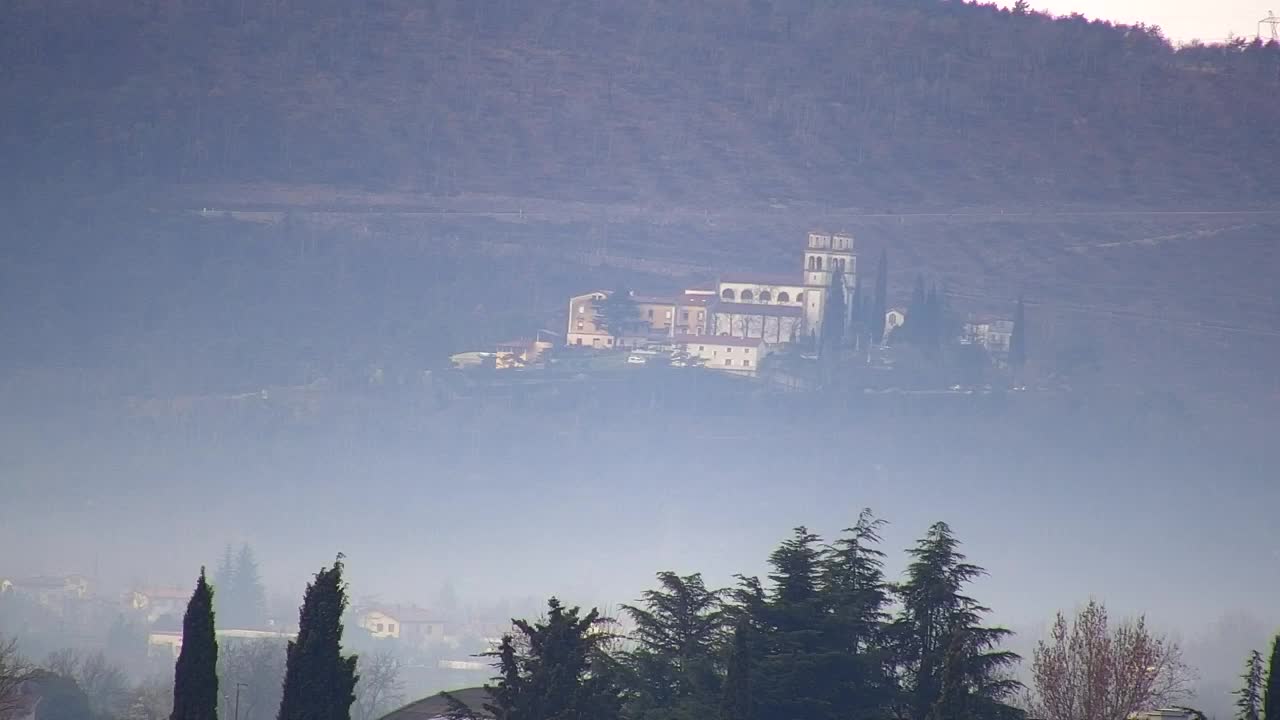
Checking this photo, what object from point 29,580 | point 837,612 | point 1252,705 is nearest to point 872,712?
point 837,612

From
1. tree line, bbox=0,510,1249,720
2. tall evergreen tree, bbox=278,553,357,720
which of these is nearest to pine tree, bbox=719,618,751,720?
tree line, bbox=0,510,1249,720

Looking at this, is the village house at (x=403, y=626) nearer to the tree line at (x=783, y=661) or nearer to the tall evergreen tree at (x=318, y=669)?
the tree line at (x=783, y=661)

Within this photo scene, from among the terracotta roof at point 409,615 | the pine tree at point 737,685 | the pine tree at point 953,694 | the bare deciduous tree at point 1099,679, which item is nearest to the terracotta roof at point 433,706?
the pine tree at point 737,685

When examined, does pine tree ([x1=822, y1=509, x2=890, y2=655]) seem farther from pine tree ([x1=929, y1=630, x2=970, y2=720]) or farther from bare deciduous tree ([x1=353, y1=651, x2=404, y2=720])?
bare deciduous tree ([x1=353, y1=651, x2=404, y2=720])

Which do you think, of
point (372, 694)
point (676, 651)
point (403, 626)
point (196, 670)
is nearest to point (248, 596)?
point (403, 626)

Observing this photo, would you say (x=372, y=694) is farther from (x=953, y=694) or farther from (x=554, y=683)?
(x=953, y=694)

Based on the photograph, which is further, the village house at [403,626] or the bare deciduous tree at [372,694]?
the village house at [403,626]
